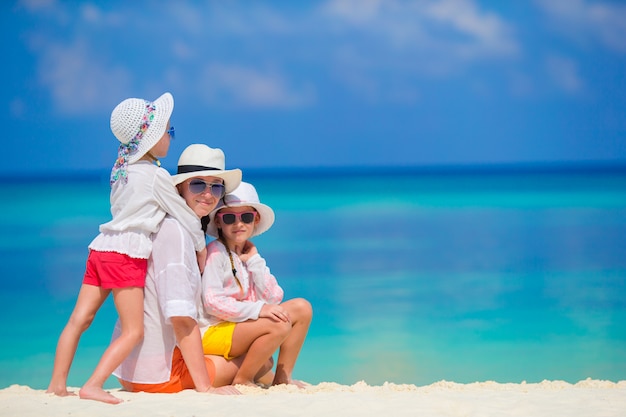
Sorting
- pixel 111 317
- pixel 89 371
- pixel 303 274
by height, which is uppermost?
pixel 303 274

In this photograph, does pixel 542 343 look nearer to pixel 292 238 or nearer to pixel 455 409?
pixel 455 409

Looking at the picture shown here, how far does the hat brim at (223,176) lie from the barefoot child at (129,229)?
0.38ft

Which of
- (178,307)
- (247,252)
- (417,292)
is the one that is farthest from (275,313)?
(417,292)

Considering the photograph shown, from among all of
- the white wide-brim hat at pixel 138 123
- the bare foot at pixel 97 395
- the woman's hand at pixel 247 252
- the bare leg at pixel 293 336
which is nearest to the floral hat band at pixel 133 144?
the white wide-brim hat at pixel 138 123

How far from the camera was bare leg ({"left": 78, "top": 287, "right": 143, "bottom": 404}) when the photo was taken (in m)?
3.93

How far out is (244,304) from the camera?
4.31 meters

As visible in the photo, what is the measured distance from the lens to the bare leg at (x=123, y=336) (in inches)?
155

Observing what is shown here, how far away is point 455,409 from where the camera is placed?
3859 millimetres

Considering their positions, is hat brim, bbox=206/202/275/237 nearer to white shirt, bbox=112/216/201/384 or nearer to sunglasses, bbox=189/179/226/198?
sunglasses, bbox=189/179/226/198

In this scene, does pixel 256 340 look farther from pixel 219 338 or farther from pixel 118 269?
pixel 118 269

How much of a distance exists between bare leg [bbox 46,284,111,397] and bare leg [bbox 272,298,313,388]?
0.84 meters

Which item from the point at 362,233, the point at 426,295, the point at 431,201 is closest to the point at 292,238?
the point at 362,233

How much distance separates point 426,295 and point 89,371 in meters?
3.72

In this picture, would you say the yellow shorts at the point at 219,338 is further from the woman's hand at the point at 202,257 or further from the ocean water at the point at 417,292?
the ocean water at the point at 417,292
